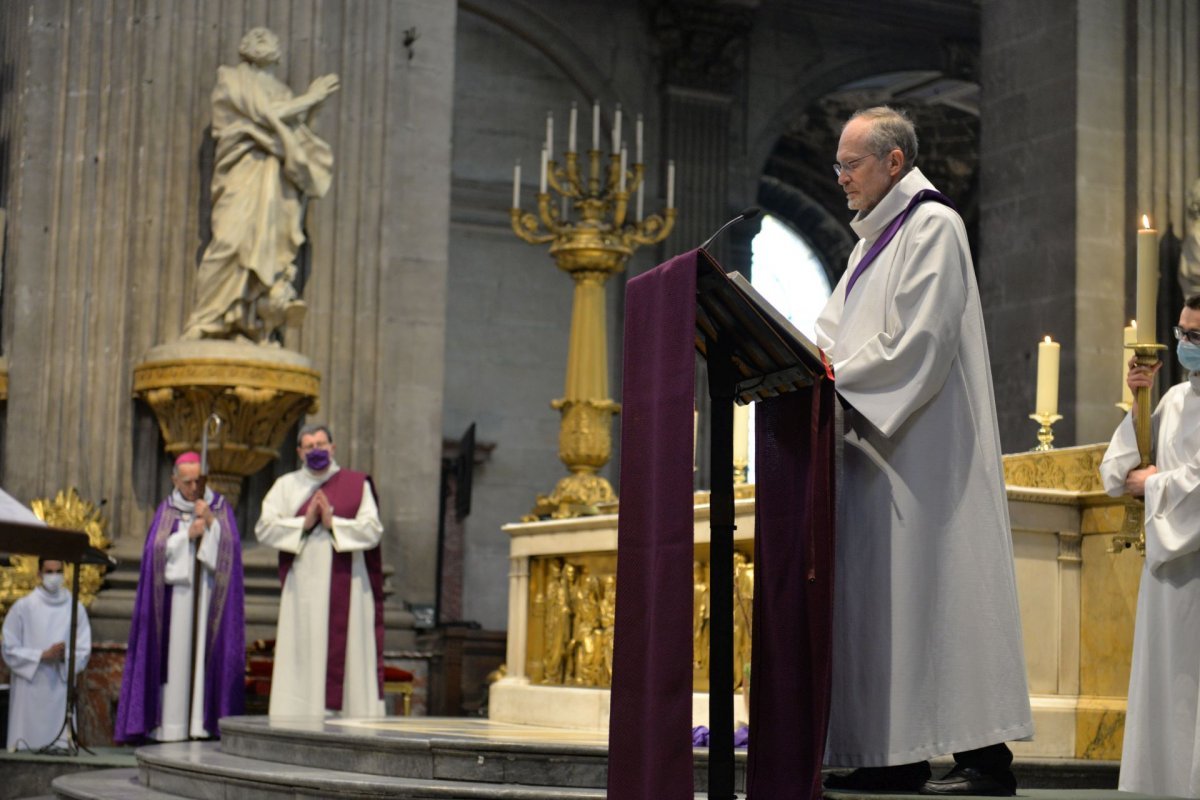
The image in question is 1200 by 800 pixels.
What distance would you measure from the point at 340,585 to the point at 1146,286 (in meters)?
5.32

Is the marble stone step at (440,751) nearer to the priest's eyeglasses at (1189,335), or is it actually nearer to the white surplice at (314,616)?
the white surplice at (314,616)

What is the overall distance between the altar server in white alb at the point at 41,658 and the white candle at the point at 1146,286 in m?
→ 6.46

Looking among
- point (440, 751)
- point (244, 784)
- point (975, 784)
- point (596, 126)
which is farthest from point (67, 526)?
point (975, 784)

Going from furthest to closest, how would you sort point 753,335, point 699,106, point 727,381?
point 699,106, point 727,381, point 753,335

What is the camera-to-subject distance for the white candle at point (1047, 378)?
7.73 m

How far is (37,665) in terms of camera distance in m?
9.80

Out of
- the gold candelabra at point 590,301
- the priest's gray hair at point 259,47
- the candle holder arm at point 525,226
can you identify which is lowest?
the gold candelabra at point 590,301

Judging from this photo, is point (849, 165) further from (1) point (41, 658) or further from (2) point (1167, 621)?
(1) point (41, 658)

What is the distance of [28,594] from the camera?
10133mm

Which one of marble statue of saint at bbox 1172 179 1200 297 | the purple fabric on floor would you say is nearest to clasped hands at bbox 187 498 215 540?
the purple fabric on floor


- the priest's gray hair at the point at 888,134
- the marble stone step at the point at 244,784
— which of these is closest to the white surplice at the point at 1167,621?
the marble stone step at the point at 244,784

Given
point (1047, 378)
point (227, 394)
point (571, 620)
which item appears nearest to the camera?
point (1047, 378)

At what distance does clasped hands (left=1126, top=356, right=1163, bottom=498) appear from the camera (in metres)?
5.14

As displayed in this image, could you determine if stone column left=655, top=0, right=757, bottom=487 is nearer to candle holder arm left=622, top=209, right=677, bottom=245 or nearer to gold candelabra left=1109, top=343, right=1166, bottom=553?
candle holder arm left=622, top=209, right=677, bottom=245
